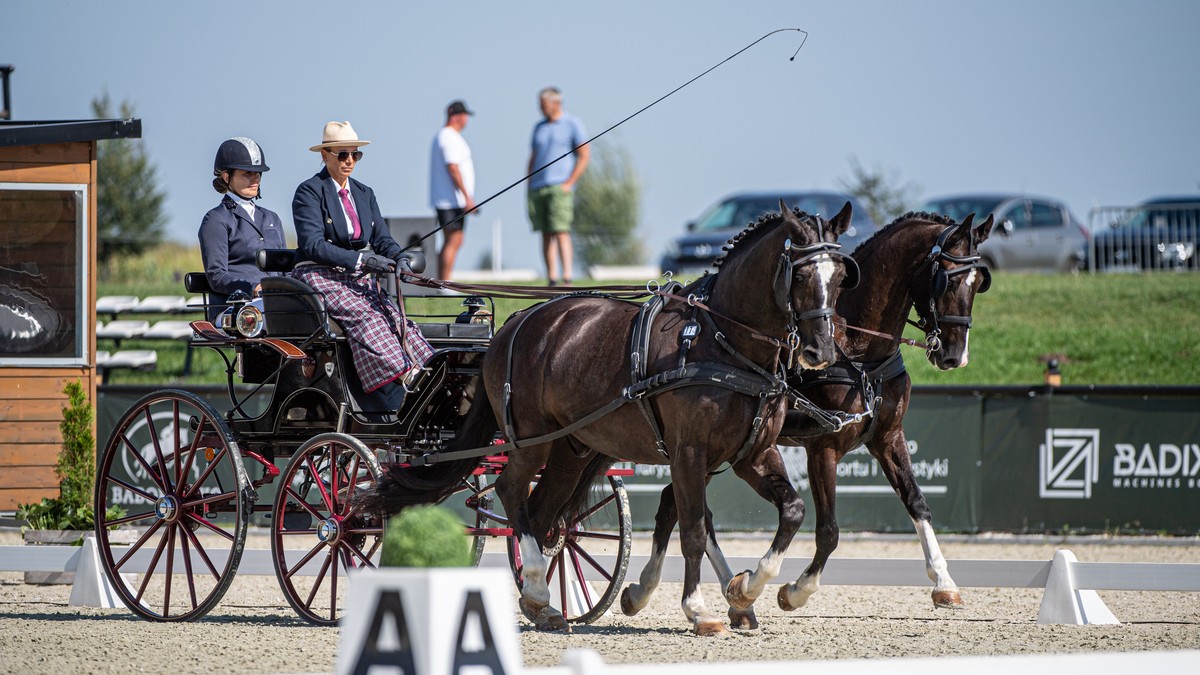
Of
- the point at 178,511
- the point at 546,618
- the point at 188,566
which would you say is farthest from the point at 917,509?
the point at 178,511

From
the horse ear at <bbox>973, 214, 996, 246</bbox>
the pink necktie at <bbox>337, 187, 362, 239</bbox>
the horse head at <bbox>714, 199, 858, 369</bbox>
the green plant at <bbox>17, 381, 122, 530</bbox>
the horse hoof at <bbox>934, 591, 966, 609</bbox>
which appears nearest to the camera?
the horse head at <bbox>714, 199, 858, 369</bbox>

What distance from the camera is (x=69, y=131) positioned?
30.7ft

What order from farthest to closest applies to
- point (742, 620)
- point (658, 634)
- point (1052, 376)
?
point (1052, 376) < point (742, 620) < point (658, 634)

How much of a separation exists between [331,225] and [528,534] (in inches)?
77.4

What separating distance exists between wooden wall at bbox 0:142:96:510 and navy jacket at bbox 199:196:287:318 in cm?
191

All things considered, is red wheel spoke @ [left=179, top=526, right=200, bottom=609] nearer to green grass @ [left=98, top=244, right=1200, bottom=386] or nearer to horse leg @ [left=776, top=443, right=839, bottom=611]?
horse leg @ [left=776, top=443, right=839, bottom=611]

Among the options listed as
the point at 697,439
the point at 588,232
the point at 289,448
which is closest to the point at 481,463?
the point at 289,448

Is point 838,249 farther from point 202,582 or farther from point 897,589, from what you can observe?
point 202,582

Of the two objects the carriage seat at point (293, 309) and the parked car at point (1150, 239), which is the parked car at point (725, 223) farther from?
the carriage seat at point (293, 309)

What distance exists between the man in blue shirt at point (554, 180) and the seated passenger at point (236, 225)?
7.02m

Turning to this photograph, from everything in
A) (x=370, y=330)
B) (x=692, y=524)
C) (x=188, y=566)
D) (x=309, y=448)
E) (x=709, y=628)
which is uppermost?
(x=370, y=330)

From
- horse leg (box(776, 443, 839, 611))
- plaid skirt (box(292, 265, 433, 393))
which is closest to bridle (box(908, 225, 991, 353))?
horse leg (box(776, 443, 839, 611))

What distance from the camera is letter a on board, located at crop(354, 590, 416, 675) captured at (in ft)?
12.3

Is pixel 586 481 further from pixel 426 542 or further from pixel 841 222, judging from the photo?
pixel 426 542
